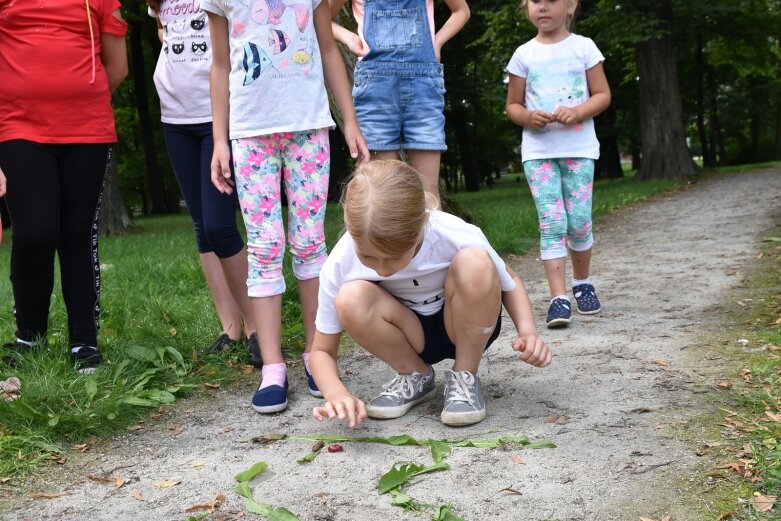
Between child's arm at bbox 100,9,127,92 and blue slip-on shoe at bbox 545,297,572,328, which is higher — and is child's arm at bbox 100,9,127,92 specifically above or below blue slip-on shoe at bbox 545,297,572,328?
above

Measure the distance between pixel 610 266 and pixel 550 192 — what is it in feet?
6.84

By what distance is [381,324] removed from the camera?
308cm

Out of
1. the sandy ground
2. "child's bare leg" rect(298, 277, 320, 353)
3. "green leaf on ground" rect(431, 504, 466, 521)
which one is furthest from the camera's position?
"child's bare leg" rect(298, 277, 320, 353)

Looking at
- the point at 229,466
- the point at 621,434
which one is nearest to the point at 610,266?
the point at 621,434

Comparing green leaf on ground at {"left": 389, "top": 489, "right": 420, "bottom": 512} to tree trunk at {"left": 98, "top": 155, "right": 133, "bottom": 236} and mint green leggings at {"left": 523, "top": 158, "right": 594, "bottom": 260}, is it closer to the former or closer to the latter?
mint green leggings at {"left": 523, "top": 158, "right": 594, "bottom": 260}

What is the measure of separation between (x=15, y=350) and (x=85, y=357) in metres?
0.35

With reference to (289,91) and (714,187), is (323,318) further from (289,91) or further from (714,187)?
(714,187)

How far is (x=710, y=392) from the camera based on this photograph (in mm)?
3227

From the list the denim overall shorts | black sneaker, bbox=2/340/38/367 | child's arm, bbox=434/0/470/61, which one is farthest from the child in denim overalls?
black sneaker, bbox=2/340/38/367

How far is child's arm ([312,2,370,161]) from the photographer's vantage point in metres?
3.74

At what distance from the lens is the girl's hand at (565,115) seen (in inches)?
183

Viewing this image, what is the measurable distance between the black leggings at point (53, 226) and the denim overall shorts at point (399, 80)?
1.31 m

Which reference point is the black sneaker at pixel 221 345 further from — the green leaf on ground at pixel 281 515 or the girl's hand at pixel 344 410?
the green leaf on ground at pixel 281 515

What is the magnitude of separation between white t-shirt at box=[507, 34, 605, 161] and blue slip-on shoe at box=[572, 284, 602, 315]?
0.74 m
